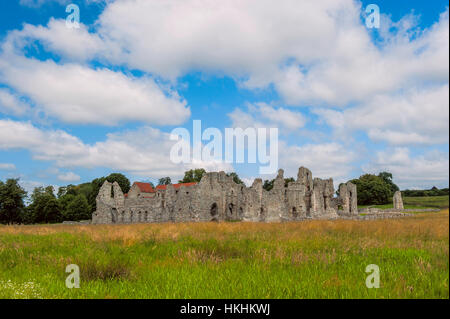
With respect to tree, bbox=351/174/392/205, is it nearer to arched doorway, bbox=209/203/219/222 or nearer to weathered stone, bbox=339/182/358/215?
weathered stone, bbox=339/182/358/215

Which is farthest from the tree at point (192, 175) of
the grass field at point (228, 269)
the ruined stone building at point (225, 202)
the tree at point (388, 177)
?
the grass field at point (228, 269)

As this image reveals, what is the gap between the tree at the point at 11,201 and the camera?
5112 cm

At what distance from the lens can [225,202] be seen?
4500 cm

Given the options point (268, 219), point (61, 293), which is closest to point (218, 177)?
point (268, 219)

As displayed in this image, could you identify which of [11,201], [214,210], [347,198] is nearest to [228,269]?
[214,210]

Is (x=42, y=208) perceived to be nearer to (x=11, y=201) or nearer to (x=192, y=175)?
(x=11, y=201)

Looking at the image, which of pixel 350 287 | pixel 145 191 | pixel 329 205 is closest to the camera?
pixel 350 287

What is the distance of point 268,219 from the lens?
3650 centimetres

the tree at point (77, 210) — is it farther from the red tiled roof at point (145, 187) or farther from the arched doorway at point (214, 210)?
the arched doorway at point (214, 210)

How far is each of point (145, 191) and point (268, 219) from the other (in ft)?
125

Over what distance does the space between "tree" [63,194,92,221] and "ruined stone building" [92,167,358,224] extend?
2078 centimetres

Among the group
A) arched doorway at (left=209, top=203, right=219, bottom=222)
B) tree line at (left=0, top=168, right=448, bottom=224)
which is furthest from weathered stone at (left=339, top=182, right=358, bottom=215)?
arched doorway at (left=209, top=203, right=219, bottom=222)

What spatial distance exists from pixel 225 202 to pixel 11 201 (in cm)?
3472
